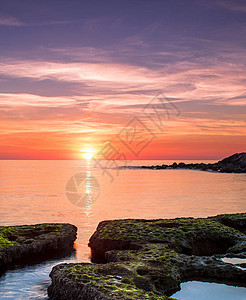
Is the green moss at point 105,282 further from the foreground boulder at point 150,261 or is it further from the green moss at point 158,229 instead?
the green moss at point 158,229

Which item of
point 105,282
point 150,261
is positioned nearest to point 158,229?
point 150,261

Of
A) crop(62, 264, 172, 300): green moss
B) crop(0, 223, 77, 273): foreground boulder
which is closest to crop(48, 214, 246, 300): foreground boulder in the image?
crop(62, 264, 172, 300): green moss

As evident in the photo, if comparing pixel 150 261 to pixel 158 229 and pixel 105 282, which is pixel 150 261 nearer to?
pixel 105 282

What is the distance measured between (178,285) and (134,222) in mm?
7638

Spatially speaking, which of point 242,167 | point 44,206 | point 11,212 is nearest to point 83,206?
point 44,206

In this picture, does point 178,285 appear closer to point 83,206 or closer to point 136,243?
point 136,243

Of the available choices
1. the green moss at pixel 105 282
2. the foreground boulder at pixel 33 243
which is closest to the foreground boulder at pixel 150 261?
Result: the green moss at pixel 105 282

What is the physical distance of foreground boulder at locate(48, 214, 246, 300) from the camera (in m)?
9.80

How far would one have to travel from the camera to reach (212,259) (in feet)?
41.6

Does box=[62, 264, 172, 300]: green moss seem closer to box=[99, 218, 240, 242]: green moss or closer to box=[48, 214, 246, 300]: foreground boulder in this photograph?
box=[48, 214, 246, 300]: foreground boulder

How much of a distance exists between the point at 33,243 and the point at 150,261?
5.76 meters

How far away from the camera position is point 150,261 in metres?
12.2

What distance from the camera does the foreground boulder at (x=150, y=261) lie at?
9797 millimetres

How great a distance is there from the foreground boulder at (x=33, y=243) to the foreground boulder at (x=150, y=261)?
1611 mm
